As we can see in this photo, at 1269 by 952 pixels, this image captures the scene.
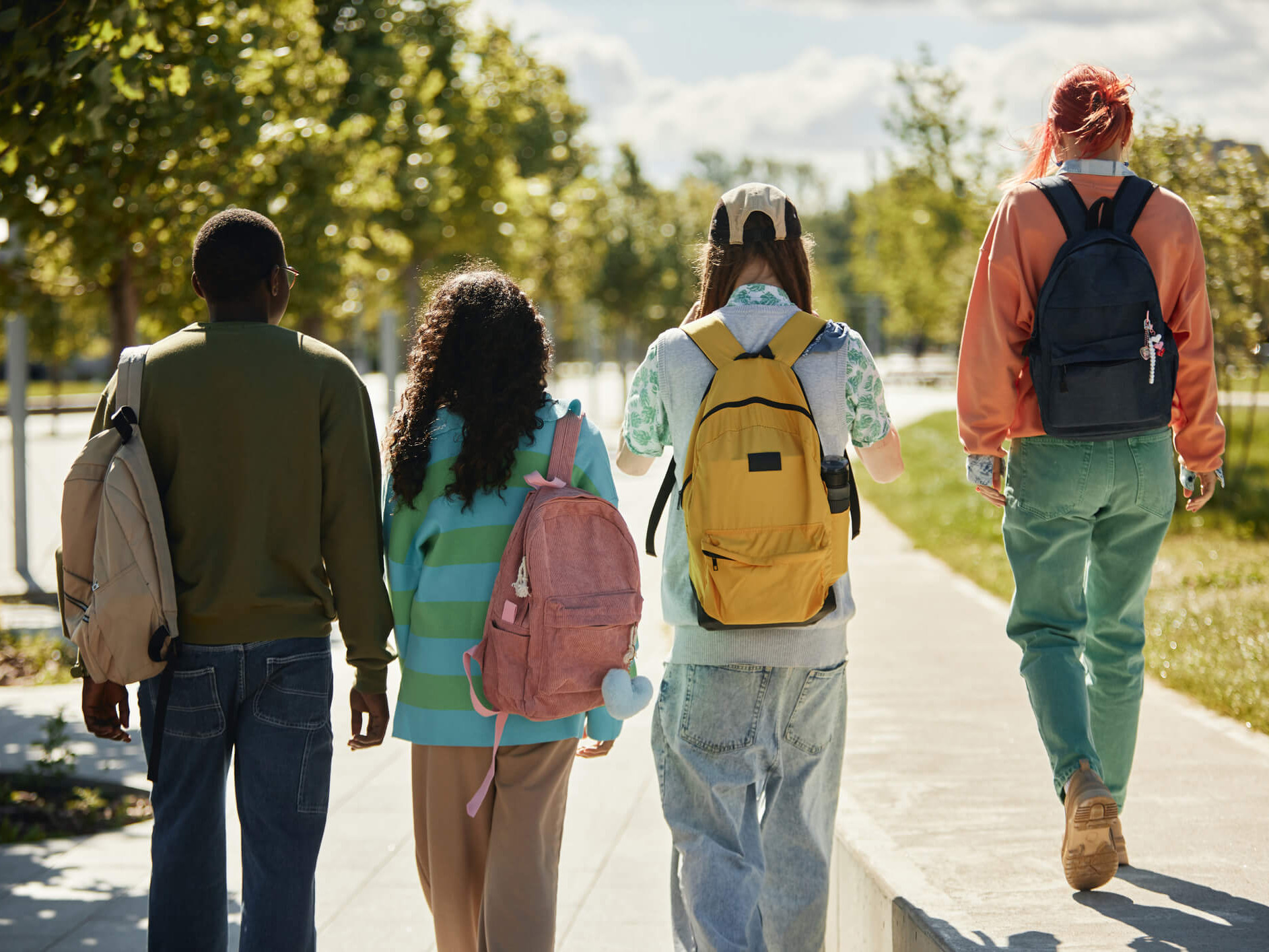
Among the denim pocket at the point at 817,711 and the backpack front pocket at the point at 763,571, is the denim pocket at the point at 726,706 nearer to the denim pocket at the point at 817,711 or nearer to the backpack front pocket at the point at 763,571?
the denim pocket at the point at 817,711

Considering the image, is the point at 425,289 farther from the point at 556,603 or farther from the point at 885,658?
the point at 885,658

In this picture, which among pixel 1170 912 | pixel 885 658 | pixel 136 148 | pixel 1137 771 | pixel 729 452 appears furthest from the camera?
pixel 136 148

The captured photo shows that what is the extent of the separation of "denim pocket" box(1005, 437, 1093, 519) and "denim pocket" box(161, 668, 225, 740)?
2107 millimetres

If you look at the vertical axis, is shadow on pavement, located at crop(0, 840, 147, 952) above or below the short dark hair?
below

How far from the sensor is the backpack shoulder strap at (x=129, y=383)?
2.89 metres

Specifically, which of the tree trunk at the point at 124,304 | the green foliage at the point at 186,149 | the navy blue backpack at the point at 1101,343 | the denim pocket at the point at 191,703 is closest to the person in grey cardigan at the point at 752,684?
the navy blue backpack at the point at 1101,343

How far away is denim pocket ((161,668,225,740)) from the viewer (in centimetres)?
291

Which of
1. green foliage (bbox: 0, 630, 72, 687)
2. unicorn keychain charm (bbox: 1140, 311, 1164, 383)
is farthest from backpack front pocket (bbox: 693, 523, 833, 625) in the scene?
green foliage (bbox: 0, 630, 72, 687)

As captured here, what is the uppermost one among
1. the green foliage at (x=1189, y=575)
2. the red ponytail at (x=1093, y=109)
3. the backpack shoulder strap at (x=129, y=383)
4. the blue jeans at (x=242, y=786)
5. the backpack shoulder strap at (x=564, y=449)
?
the red ponytail at (x=1093, y=109)

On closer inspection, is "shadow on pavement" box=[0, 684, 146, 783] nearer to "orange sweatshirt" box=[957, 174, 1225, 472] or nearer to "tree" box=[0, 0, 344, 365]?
"tree" box=[0, 0, 344, 365]

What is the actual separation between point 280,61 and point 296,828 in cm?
809

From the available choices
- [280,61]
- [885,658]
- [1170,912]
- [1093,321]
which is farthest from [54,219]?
[1170,912]

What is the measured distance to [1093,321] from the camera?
10.9 feet

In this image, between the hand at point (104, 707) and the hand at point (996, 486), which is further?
the hand at point (996, 486)
